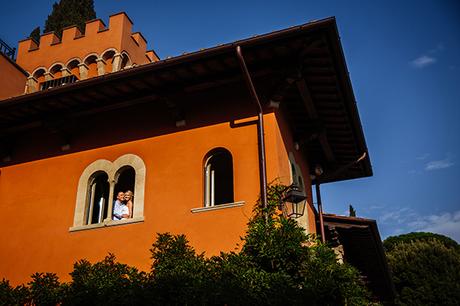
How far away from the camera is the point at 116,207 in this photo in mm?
9133

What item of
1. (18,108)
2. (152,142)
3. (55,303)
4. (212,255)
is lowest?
(55,303)

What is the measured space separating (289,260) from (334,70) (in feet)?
11.1

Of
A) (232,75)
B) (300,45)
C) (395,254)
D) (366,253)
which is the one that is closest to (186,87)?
(232,75)

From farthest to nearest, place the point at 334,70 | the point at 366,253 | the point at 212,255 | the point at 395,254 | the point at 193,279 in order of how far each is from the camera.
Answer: the point at 395,254, the point at 366,253, the point at 334,70, the point at 212,255, the point at 193,279

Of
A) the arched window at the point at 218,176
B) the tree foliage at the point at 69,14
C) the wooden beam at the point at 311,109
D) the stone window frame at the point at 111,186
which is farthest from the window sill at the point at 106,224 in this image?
the tree foliage at the point at 69,14

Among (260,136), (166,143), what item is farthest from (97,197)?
(260,136)

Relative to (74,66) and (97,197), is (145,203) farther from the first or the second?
(74,66)

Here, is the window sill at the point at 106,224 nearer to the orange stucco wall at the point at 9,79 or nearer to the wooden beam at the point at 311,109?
the wooden beam at the point at 311,109

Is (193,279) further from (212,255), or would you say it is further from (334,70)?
(334,70)

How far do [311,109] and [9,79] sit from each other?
9105mm

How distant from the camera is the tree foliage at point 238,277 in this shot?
22.0ft

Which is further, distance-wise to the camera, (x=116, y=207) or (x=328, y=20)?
(x=116, y=207)

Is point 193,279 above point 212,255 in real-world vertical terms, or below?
below

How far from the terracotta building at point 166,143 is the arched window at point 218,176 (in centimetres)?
3
